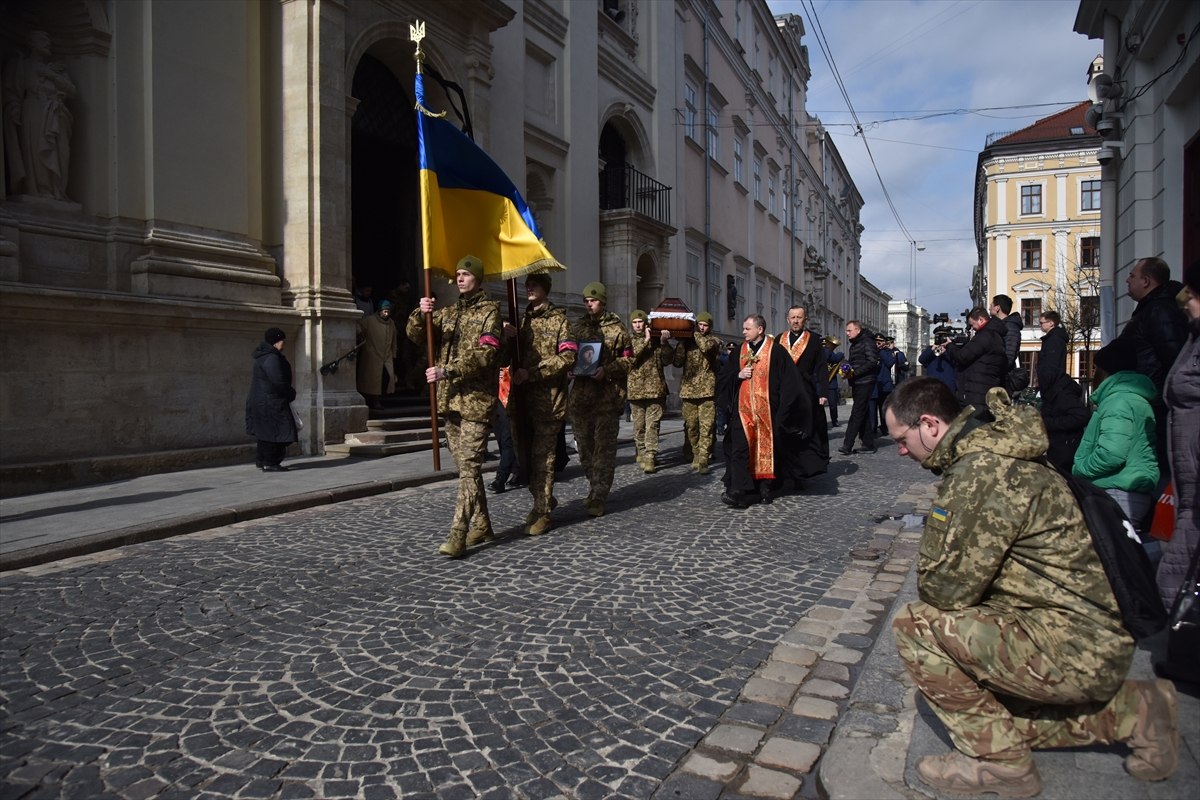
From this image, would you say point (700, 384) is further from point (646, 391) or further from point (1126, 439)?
point (1126, 439)

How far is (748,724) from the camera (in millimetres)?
2941

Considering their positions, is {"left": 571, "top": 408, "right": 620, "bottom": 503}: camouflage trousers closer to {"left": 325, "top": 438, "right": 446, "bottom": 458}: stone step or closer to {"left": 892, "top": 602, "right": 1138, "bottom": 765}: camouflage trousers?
{"left": 325, "top": 438, "right": 446, "bottom": 458}: stone step

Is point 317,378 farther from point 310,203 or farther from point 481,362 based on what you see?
point 481,362

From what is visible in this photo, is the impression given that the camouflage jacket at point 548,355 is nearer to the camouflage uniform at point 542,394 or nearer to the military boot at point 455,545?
the camouflage uniform at point 542,394

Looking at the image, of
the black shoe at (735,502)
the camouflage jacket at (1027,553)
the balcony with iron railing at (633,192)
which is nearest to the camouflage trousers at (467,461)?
the black shoe at (735,502)

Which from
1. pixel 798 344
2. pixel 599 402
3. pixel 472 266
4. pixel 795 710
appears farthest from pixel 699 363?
pixel 795 710

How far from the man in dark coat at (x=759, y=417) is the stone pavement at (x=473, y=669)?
102cm

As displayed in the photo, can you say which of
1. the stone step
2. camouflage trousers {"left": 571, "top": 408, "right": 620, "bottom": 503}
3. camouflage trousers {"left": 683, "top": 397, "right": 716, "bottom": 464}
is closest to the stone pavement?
camouflage trousers {"left": 571, "top": 408, "right": 620, "bottom": 503}

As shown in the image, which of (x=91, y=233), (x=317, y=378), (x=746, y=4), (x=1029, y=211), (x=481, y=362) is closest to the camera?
(x=481, y=362)

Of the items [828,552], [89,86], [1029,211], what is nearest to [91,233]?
[89,86]

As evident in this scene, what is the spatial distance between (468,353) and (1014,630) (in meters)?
4.00

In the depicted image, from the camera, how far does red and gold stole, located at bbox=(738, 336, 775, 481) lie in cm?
752

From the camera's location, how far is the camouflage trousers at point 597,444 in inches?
280

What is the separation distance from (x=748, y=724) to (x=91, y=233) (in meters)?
9.88
